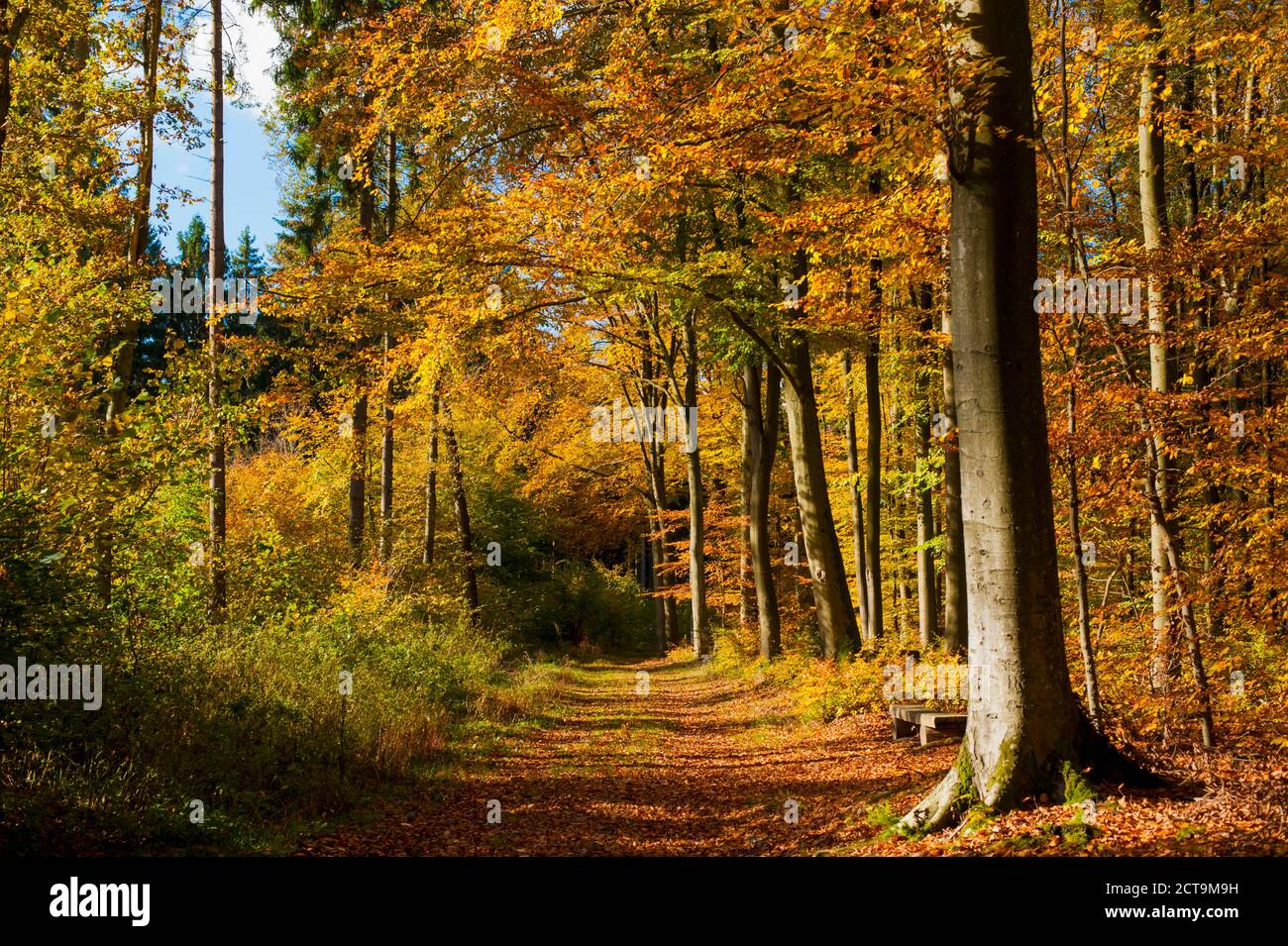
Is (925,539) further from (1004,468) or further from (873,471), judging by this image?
(1004,468)

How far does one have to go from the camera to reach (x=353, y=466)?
1641 cm

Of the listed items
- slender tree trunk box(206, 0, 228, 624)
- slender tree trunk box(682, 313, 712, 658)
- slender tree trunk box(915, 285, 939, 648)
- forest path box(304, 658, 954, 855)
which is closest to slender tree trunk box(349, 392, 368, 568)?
slender tree trunk box(206, 0, 228, 624)

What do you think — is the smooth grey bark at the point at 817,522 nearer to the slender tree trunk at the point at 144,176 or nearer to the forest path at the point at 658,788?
the forest path at the point at 658,788

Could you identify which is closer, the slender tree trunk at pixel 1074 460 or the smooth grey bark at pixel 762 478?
the slender tree trunk at pixel 1074 460

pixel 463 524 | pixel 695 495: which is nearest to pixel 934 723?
pixel 695 495

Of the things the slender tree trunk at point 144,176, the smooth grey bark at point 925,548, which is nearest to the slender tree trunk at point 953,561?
the smooth grey bark at point 925,548

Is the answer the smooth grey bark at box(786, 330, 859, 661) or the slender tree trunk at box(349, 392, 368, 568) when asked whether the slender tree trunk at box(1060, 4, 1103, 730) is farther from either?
the slender tree trunk at box(349, 392, 368, 568)

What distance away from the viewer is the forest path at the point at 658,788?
677 centimetres

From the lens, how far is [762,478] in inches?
710

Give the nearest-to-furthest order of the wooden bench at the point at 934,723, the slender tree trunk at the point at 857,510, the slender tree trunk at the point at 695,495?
the wooden bench at the point at 934,723 < the slender tree trunk at the point at 857,510 < the slender tree trunk at the point at 695,495

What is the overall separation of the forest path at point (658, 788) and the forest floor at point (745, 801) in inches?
0.9

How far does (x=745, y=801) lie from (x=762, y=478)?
1027 centimetres
